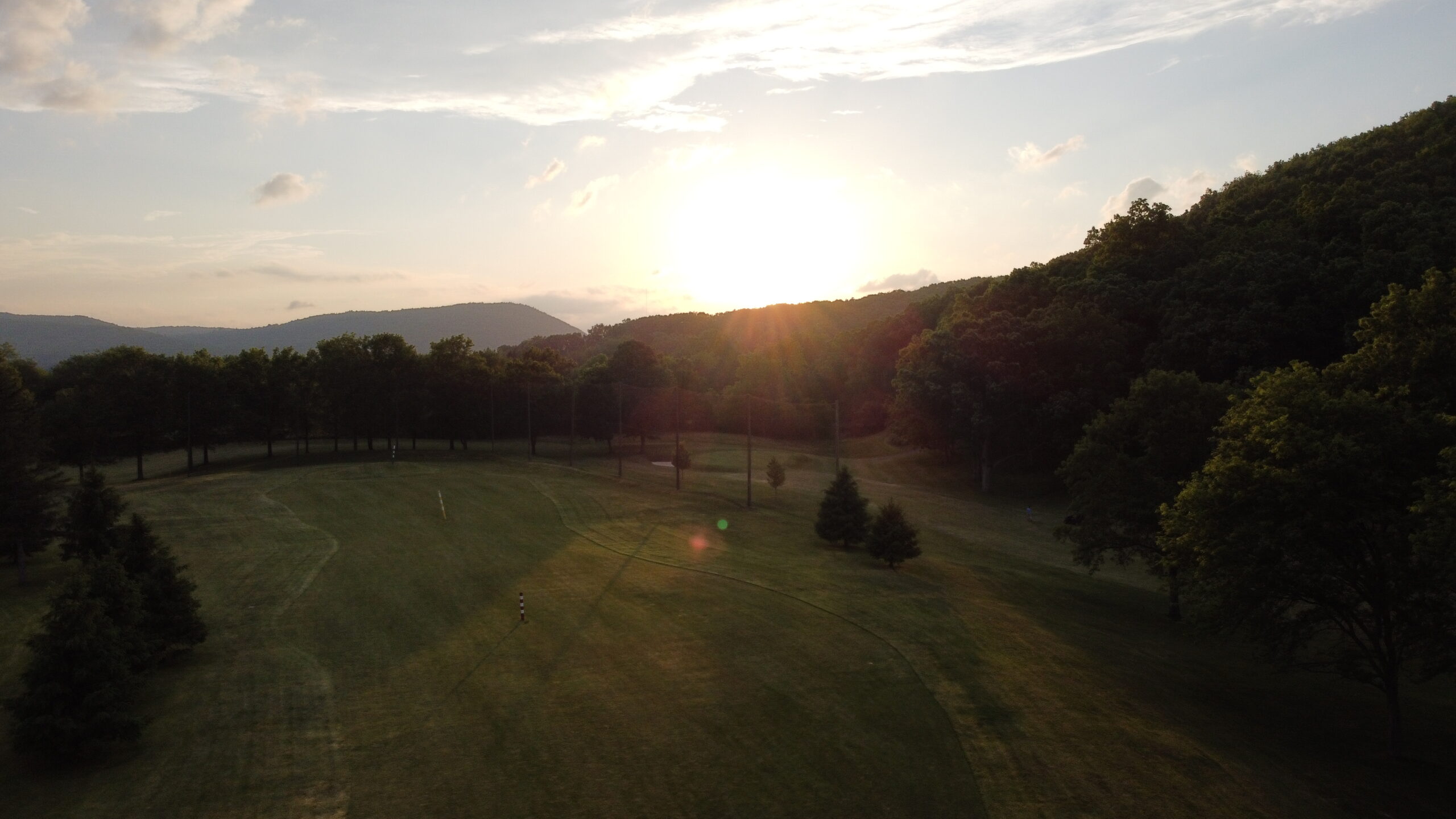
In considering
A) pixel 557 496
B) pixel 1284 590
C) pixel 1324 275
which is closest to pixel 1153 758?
pixel 1284 590

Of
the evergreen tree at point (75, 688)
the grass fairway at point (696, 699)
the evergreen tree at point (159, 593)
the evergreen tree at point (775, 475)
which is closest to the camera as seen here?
the grass fairway at point (696, 699)

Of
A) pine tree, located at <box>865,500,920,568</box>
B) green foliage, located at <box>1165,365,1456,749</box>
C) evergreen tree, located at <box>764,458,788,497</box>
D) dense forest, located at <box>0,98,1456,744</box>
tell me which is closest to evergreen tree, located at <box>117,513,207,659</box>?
dense forest, located at <box>0,98,1456,744</box>

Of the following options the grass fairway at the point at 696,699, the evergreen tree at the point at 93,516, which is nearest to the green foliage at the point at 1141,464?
the grass fairway at the point at 696,699

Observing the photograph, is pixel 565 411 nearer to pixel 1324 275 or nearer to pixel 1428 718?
pixel 1324 275

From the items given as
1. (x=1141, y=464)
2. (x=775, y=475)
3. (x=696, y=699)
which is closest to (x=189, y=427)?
(x=775, y=475)

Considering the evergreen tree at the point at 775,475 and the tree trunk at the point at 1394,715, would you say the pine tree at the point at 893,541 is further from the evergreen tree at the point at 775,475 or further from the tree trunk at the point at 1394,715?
the evergreen tree at the point at 775,475

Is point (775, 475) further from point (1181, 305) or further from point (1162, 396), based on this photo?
point (1181, 305)
